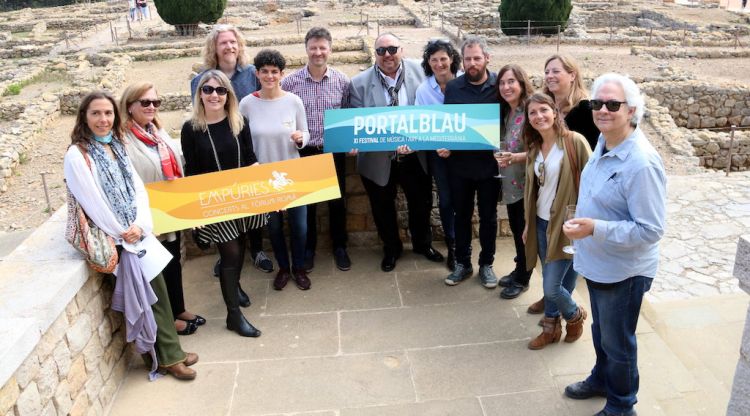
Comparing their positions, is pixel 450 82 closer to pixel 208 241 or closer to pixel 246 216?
pixel 246 216

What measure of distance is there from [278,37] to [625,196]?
18083mm

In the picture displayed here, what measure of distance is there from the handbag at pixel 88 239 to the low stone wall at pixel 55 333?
0.28 ft

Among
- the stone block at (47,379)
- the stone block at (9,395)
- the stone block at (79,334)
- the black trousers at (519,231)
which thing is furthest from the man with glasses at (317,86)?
the stone block at (9,395)

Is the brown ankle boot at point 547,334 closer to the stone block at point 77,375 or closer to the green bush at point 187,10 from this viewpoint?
the stone block at point 77,375

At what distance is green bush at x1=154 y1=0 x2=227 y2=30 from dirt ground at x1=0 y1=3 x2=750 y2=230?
1.07 metres

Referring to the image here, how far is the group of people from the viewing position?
3.17 m

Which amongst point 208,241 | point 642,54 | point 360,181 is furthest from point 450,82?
point 642,54

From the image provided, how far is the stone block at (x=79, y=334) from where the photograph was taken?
3416 mm

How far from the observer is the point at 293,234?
17.0 feet

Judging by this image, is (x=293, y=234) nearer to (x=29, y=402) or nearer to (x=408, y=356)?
(x=408, y=356)

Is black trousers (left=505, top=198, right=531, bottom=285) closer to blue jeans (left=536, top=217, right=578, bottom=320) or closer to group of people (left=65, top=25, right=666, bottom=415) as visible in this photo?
group of people (left=65, top=25, right=666, bottom=415)

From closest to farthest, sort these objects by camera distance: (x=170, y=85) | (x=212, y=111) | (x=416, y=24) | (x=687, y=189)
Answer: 1. (x=212, y=111)
2. (x=687, y=189)
3. (x=170, y=85)
4. (x=416, y=24)

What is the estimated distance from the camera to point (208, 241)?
4.51 metres

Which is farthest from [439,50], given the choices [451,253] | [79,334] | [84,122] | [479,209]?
[79,334]
